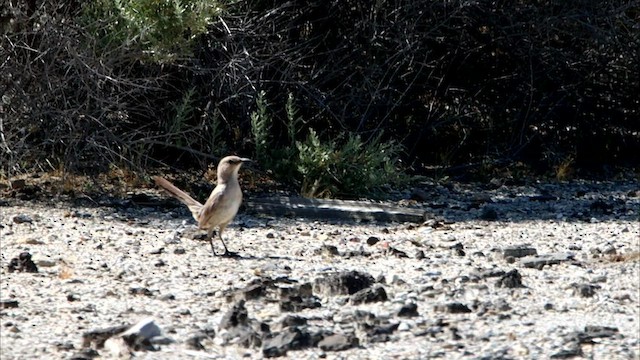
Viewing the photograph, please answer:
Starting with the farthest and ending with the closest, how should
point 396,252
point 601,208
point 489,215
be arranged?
point 601,208, point 489,215, point 396,252

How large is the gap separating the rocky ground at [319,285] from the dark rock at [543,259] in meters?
0.01

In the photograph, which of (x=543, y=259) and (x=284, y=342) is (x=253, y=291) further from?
(x=543, y=259)

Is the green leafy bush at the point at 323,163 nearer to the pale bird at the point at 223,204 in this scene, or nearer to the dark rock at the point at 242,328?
the pale bird at the point at 223,204

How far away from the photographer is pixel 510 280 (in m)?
7.71

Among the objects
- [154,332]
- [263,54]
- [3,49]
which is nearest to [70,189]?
[3,49]

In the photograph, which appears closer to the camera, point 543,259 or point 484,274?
point 484,274

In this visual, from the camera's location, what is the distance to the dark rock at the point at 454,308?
7.06m

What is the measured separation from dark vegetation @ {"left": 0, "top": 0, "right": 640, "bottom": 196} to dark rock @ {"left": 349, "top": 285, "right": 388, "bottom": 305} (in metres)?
3.73

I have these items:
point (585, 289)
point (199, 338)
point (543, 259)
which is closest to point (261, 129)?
point (543, 259)

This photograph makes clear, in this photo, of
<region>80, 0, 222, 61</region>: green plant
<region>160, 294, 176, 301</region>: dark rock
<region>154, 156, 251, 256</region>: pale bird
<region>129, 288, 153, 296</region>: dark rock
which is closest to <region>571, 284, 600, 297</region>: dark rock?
<region>160, 294, 176, 301</region>: dark rock

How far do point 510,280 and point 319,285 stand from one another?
1092 millimetres

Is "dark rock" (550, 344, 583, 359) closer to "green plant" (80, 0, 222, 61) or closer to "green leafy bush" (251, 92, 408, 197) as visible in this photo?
"green plant" (80, 0, 222, 61)

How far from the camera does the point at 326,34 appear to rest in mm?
12398

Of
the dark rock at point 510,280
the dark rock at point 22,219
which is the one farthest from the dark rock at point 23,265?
the dark rock at point 510,280
